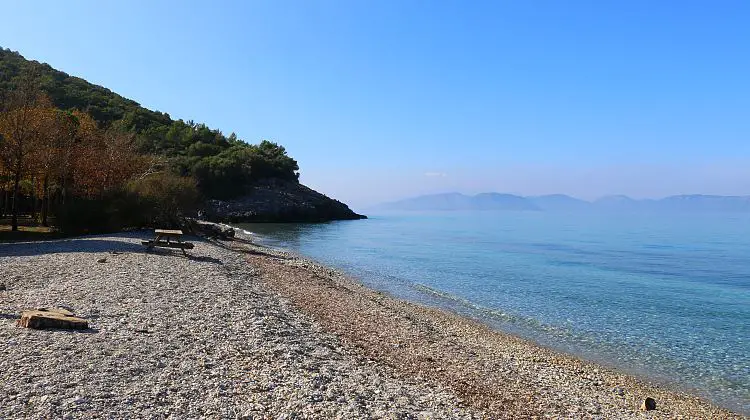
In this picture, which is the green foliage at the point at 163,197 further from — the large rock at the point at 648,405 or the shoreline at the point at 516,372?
the large rock at the point at 648,405

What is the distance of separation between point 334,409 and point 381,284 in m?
20.0

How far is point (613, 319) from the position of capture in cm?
2044

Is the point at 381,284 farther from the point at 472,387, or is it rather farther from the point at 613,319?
the point at 472,387

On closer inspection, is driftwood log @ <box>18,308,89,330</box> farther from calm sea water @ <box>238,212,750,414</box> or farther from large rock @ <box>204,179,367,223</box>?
large rock @ <box>204,179,367,223</box>

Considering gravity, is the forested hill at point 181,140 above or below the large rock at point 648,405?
above

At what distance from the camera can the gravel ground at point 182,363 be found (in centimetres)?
661

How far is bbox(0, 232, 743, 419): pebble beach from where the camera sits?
6902 millimetres

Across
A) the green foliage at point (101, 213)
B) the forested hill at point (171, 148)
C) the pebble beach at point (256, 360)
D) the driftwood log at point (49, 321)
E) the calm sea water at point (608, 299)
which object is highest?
the forested hill at point (171, 148)

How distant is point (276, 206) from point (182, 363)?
303 ft

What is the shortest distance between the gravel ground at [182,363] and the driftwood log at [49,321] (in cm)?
28

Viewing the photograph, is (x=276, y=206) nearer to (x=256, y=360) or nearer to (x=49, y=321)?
(x=49, y=321)

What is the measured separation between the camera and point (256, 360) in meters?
8.84

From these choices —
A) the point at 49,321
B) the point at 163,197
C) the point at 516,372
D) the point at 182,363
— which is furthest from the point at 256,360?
the point at 163,197

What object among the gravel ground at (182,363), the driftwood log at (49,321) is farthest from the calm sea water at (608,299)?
the driftwood log at (49,321)
